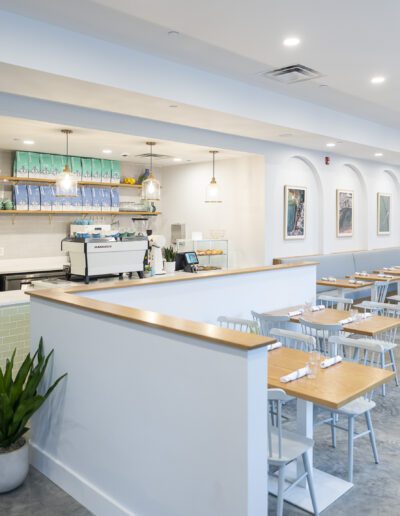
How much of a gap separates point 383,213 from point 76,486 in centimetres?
900

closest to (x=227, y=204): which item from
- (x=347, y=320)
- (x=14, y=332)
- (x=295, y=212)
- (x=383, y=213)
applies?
(x=295, y=212)

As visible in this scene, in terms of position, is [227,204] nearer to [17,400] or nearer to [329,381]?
[329,381]

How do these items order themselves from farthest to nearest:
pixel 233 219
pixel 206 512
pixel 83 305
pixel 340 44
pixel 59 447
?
pixel 233 219, pixel 340 44, pixel 59 447, pixel 83 305, pixel 206 512

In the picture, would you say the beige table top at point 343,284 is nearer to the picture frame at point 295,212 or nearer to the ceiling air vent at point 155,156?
the picture frame at point 295,212

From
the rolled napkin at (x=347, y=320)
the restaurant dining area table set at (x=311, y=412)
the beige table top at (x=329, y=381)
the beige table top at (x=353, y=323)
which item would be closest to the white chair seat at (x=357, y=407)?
the restaurant dining area table set at (x=311, y=412)

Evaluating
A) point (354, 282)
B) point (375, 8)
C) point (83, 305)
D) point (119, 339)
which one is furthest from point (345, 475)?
point (354, 282)

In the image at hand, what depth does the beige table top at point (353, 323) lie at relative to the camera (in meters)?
4.09

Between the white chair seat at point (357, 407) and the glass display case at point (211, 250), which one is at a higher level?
the glass display case at point (211, 250)

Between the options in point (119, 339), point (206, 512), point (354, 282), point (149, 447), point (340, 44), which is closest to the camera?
point (206, 512)

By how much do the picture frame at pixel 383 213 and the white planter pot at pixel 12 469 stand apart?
874 cm

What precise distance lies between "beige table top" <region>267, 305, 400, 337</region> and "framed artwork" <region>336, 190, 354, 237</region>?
443 cm

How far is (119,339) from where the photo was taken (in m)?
2.51

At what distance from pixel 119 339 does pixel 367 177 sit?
829cm

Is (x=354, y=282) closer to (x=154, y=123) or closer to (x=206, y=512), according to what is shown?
(x=154, y=123)
